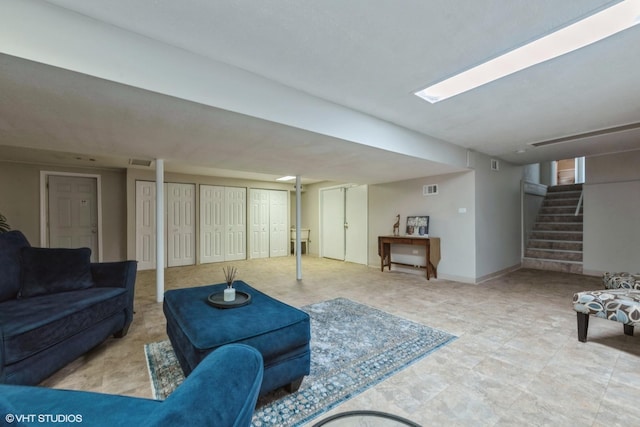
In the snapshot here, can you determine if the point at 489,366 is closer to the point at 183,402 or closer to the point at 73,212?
the point at 183,402

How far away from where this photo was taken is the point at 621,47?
1882 millimetres

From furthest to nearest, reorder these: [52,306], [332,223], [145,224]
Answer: [332,223]
[145,224]
[52,306]

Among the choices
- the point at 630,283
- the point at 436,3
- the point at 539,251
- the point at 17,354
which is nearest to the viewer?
the point at 436,3

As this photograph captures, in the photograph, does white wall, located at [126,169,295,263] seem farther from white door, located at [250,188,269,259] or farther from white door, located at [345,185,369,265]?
white door, located at [345,185,369,265]

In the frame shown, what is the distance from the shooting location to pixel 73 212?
220 inches

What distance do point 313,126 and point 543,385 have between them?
268cm

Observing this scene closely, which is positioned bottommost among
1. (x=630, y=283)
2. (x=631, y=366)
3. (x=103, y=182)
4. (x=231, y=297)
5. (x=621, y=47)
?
(x=631, y=366)

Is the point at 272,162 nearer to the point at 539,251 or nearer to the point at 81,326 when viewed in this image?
the point at 81,326

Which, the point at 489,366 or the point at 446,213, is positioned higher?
the point at 446,213

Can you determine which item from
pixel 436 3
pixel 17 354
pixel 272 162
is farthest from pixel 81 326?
pixel 436 3

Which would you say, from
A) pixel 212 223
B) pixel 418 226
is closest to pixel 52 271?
pixel 212 223

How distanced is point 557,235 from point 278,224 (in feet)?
23.5

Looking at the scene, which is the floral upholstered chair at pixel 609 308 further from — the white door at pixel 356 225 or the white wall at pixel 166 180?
the white wall at pixel 166 180

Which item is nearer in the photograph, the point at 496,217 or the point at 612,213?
the point at 612,213
